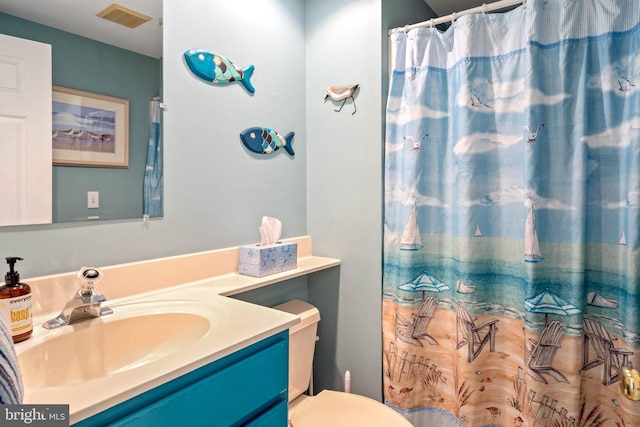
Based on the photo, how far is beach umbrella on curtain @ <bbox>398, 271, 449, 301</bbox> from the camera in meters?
1.65

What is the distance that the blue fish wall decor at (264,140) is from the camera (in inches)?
64.5

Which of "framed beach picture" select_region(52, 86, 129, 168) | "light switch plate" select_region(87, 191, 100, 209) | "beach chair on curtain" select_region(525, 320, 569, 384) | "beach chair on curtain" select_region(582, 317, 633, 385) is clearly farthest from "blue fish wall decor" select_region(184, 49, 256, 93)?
"beach chair on curtain" select_region(582, 317, 633, 385)

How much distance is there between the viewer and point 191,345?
84 centimetres

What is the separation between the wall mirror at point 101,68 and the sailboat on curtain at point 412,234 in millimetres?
Result: 1099

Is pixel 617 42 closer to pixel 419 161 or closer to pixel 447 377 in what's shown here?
pixel 419 161

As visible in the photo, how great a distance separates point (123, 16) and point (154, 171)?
0.52 metres

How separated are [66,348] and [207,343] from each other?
379 mm

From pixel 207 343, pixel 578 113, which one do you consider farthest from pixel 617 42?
pixel 207 343

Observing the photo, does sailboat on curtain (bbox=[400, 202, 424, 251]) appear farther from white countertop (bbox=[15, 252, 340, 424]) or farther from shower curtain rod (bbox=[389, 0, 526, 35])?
shower curtain rod (bbox=[389, 0, 526, 35])

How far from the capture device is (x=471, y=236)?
1531mm

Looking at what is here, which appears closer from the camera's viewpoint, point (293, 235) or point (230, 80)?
point (230, 80)

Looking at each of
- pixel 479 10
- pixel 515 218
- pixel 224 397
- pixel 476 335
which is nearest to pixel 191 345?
pixel 224 397

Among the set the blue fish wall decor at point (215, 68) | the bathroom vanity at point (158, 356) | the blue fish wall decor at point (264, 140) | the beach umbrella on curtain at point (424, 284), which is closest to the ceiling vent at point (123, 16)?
the blue fish wall decor at point (215, 68)

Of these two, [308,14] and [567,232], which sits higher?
[308,14]
